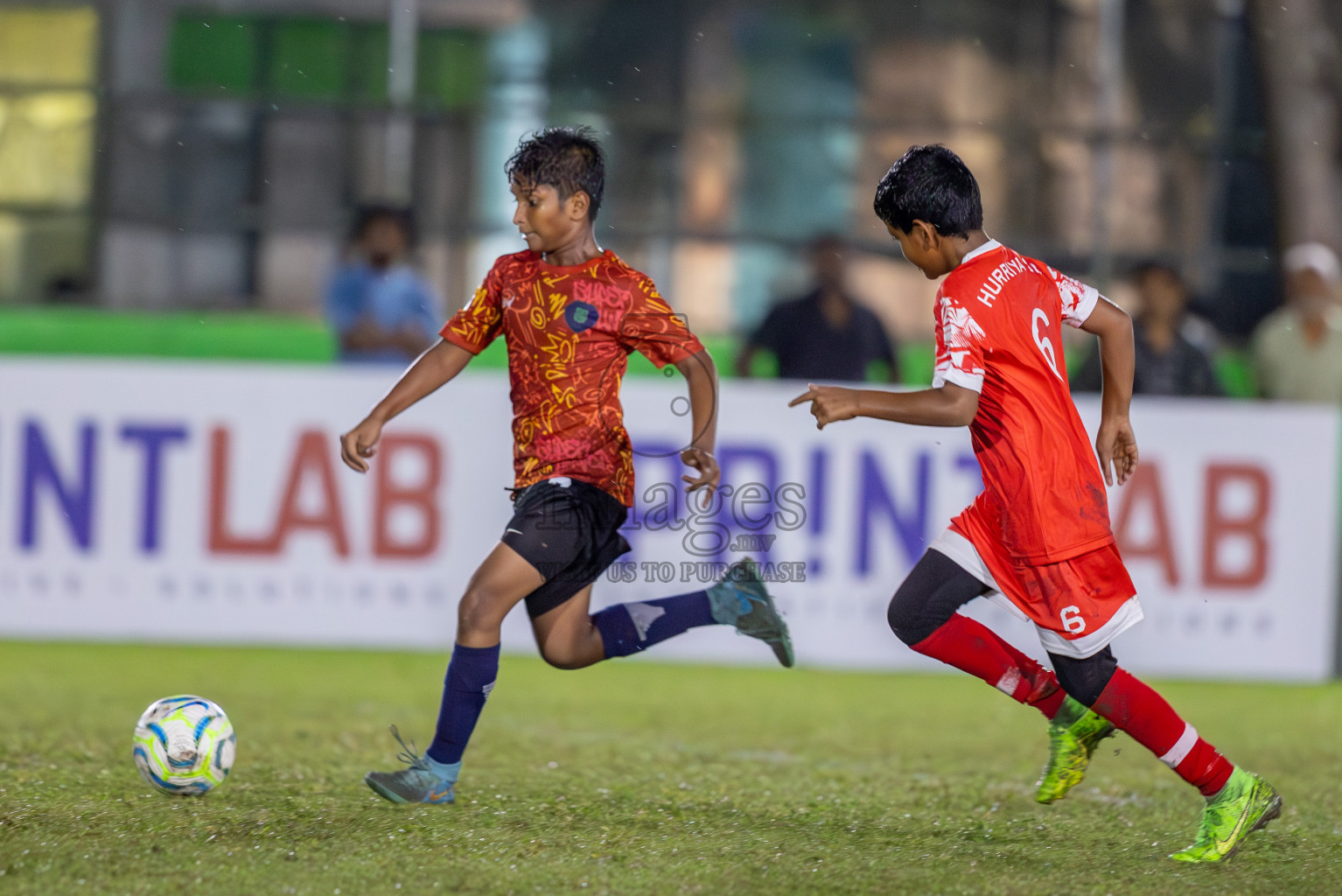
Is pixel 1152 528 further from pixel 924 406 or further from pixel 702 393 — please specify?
pixel 924 406

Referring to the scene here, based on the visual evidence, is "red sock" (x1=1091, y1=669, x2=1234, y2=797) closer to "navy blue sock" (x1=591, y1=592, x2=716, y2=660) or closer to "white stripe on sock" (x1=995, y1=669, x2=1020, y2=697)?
"white stripe on sock" (x1=995, y1=669, x2=1020, y2=697)

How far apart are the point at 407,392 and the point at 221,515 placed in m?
2.67

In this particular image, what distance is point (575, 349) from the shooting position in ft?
12.1

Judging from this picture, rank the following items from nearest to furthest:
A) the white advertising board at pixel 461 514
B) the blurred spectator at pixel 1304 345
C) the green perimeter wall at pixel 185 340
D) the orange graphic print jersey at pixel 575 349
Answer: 1. the orange graphic print jersey at pixel 575 349
2. the white advertising board at pixel 461 514
3. the blurred spectator at pixel 1304 345
4. the green perimeter wall at pixel 185 340

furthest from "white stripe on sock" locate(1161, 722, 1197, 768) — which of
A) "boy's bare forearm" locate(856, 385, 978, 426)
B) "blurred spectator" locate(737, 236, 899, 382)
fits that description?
"blurred spectator" locate(737, 236, 899, 382)

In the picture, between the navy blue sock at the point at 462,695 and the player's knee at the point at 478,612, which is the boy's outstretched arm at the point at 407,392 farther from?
the navy blue sock at the point at 462,695

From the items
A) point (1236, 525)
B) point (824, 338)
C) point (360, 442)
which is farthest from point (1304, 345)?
point (360, 442)

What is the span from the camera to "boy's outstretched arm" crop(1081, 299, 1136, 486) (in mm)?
3582

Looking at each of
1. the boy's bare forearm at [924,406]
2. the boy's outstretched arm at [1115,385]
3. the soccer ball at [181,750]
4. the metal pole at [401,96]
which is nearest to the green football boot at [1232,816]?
the boy's outstretched arm at [1115,385]

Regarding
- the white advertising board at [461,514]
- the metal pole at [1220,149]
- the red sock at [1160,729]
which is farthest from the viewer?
the metal pole at [1220,149]

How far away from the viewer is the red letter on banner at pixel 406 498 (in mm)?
6207

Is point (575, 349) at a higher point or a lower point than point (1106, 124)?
lower

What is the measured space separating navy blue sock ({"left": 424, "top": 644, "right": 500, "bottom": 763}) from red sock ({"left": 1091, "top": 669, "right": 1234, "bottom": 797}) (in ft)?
4.63

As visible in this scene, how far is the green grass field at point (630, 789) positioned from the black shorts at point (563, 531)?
0.58 m
